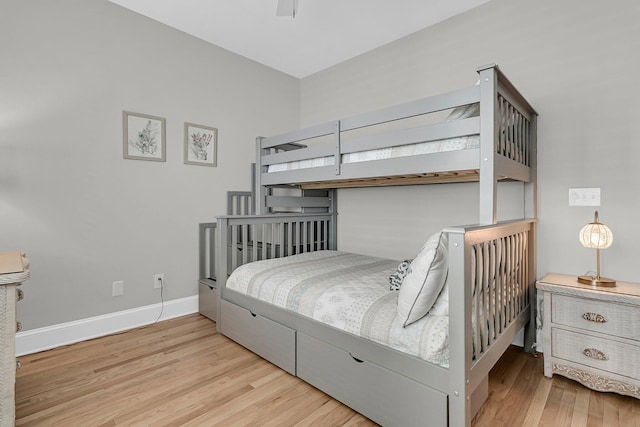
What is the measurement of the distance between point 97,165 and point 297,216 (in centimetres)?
161

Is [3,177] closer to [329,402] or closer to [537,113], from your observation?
[329,402]

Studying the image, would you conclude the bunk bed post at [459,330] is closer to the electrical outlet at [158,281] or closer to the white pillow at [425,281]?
the white pillow at [425,281]

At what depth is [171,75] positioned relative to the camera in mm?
2807

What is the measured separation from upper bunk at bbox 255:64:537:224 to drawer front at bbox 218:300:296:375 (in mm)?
Answer: 1063

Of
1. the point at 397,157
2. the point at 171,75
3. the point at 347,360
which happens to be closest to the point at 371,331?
the point at 347,360

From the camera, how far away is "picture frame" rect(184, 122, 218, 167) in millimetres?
2914

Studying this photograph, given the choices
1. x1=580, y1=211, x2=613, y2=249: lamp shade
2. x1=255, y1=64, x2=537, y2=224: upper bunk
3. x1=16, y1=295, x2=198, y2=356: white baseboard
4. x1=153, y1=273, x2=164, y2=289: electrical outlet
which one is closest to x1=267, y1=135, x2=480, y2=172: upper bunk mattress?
x1=255, y1=64, x2=537, y2=224: upper bunk

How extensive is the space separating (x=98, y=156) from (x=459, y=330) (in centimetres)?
265

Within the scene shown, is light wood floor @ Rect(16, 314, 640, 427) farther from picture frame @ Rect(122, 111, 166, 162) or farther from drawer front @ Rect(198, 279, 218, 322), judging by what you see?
picture frame @ Rect(122, 111, 166, 162)

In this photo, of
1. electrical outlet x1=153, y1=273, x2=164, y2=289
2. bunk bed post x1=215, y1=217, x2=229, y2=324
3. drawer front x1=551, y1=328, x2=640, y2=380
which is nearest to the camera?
drawer front x1=551, y1=328, x2=640, y2=380

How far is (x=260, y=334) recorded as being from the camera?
2.09m

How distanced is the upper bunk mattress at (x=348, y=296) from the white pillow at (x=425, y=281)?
6 cm

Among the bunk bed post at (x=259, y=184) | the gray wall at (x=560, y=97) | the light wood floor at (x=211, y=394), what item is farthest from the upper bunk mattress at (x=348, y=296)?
the gray wall at (x=560, y=97)

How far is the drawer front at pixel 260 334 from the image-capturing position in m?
1.90
